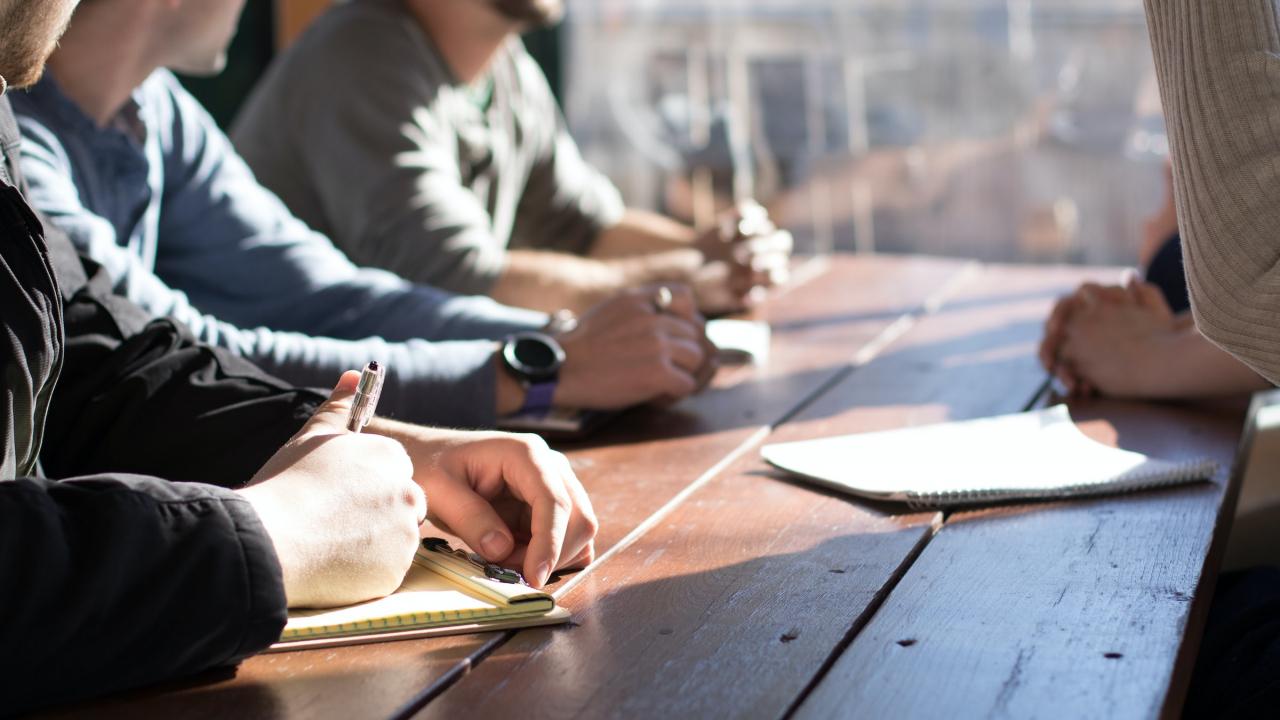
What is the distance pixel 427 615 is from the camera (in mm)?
822

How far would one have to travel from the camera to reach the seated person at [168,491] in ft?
2.30

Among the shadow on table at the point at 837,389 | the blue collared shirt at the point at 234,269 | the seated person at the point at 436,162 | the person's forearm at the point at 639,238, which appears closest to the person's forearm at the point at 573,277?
the seated person at the point at 436,162

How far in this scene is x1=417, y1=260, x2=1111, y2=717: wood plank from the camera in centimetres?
72

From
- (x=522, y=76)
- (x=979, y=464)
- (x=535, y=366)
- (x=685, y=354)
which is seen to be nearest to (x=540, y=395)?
(x=535, y=366)

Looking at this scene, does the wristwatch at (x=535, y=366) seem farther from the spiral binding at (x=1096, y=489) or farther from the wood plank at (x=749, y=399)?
the spiral binding at (x=1096, y=489)

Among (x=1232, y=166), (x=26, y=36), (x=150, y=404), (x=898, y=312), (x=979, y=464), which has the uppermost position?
(x=26, y=36)

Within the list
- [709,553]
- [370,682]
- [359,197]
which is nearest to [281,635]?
[370,682]

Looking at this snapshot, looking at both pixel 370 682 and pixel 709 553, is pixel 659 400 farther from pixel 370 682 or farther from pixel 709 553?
pixel 370 682

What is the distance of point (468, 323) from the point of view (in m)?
1.63

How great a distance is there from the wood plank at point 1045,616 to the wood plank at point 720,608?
0.09 feet

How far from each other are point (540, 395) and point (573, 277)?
0.73 metres

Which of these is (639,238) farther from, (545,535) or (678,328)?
(545,535)

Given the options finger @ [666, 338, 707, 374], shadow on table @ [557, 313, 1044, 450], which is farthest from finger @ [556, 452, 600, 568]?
finger @ [666, 338, 707, 374]

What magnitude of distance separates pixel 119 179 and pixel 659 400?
2.01ft
